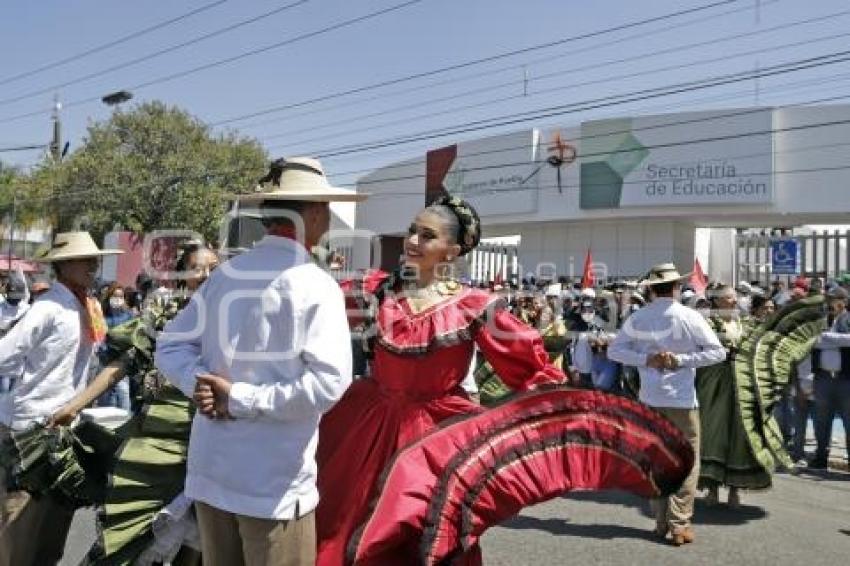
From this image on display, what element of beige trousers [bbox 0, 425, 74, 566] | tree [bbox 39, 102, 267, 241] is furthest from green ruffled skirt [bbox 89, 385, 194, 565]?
tree [bbox 39, 102, 267, 241]

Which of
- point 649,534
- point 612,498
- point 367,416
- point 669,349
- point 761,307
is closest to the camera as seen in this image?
point 367,416

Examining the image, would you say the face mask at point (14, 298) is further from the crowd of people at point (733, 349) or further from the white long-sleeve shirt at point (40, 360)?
the white long-sleeve shirt at point (40, 360)

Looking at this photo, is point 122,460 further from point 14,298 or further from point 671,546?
point 14,298

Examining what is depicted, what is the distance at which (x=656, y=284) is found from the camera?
6387 millimetres

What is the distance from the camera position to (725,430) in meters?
7.00

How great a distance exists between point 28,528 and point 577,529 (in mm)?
3716

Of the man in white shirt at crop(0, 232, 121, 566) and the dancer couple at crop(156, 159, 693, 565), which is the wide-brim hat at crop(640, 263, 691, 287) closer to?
the dancer couple at crop(156, 159, 693, 565)

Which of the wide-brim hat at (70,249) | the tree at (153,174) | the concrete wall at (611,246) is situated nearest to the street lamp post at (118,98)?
the tree at (153,174)

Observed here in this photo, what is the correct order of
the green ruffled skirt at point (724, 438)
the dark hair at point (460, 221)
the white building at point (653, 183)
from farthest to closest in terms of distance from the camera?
the white building at point (653, 183) < the green ruffled skirt at point (724, 438) < the dark hair at point (460, 221)

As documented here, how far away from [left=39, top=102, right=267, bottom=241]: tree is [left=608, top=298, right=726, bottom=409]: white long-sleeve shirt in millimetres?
29176

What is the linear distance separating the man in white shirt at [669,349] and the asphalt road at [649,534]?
406mm

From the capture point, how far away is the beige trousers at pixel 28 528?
3.81m

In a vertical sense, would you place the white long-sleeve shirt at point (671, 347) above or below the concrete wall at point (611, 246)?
below

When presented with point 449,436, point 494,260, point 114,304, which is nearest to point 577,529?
point 449,436
